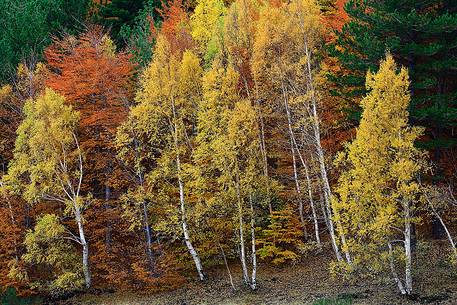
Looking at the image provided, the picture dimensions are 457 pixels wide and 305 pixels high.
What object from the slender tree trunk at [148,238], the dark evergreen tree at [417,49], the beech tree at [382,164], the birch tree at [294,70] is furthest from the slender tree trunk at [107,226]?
the dark evergreen tree at [417,49]

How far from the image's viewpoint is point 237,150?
21.6 m

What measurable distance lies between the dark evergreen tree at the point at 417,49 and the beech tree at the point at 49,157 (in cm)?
1213

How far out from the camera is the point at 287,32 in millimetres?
23406

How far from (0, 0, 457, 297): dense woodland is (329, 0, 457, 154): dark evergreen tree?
71 mm

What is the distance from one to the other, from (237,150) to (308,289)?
6.05 metres

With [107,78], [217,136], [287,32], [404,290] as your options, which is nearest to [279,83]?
[287,32]

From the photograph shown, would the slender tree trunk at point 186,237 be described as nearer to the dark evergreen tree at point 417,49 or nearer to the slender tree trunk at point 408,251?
the dark evergreen tree at point 417,49

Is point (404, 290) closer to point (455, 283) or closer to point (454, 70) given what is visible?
point (455, 283)

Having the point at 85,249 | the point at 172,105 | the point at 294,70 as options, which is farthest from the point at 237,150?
the point at 85,249

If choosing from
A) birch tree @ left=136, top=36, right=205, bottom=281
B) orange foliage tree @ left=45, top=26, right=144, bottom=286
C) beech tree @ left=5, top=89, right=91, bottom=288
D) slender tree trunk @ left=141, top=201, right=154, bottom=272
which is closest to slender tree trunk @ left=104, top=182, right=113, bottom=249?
orange foliage tree @ left=45, top=26, right=144, bottom=286

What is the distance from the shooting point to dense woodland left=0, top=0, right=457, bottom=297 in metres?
18.7

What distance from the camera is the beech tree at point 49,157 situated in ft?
76.1

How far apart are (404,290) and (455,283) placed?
6.04ft

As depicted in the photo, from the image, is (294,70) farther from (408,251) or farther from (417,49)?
(408,251)
